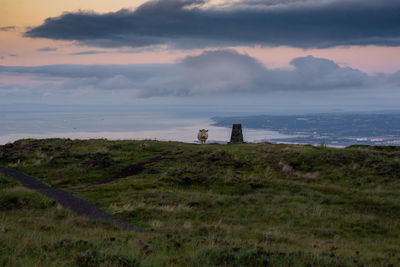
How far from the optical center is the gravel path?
16.0 meters

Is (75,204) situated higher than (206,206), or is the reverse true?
(75,204)

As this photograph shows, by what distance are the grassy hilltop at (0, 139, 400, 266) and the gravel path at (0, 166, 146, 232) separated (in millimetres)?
655

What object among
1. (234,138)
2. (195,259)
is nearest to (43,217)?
(195,259)

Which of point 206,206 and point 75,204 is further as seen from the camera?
point 206,206

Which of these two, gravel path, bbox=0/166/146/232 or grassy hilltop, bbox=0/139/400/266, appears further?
gravel path, bbox=0/166/146/232

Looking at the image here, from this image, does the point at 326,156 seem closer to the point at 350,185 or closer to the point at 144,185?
the point at 350,185

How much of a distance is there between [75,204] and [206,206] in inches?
273

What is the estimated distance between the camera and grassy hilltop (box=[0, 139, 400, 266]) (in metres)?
9.69

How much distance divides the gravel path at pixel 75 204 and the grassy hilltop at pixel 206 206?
2.15 ft

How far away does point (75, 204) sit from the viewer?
750 inches

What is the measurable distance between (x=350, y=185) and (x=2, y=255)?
24.1 meters

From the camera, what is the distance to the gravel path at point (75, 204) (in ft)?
52.6

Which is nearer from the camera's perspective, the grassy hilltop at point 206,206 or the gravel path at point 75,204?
the grassy hilltop at point 206,206

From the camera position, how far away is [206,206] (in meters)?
20.2
